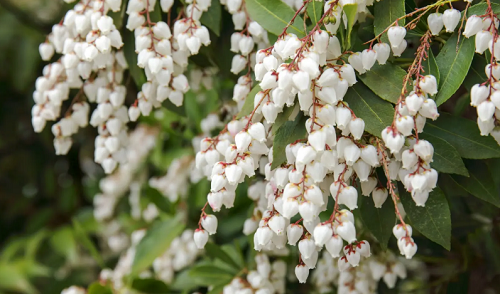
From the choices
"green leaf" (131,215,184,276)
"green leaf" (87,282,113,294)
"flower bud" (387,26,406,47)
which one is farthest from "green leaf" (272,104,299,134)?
"green leaf" (87,282,113,294)

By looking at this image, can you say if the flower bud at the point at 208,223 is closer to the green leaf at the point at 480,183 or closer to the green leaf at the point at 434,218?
the green leaf at the point at 434,218

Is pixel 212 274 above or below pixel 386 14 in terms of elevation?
below

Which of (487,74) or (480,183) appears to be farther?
(480,183)

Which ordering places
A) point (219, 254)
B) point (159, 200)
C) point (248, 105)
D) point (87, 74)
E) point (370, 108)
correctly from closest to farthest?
point (370, 108) < point (248, 105) < point (87, 74) < point (219, 254) < point (159, 200)

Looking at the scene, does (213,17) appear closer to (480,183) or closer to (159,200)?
(480,183)

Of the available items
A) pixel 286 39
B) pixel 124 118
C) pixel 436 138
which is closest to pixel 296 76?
pixel 286 39

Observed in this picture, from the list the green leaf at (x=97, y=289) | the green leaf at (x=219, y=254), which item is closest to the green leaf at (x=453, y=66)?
the green leaf at (x=219, y=254)

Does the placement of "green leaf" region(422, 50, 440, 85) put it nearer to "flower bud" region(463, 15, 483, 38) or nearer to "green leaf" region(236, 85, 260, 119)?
"flower bud" region(463, 15, 483, 38)

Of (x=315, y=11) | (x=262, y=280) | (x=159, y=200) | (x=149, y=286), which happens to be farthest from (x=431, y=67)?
(x=159, y=200)
